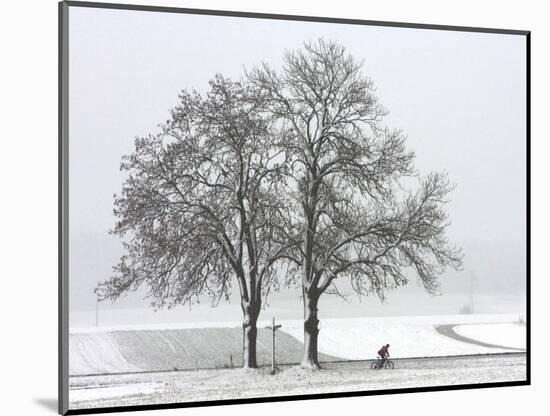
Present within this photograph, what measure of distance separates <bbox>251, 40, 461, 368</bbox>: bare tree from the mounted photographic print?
16mm

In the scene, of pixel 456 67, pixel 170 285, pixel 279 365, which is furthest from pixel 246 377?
pixel 456 67

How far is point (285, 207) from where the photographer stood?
10.3 metres

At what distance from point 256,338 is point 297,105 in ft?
6.72

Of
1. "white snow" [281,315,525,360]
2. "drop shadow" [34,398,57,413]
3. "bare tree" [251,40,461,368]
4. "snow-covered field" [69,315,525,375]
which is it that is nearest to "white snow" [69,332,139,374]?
"snow-covered field" [69,315,525,375]

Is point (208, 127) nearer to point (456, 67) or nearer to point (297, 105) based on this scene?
point (297, 105)

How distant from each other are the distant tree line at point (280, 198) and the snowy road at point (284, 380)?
0.66 feet

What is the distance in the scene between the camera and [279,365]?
10336mm

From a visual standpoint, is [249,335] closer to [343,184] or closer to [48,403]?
[343,184]

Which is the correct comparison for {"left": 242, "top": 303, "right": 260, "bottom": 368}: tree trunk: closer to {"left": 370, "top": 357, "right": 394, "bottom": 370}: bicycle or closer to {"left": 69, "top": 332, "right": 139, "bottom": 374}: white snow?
{"left": 69, "top": 332, "right": 139, "bottom": 374}: white snow

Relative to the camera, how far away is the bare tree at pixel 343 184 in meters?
10.4

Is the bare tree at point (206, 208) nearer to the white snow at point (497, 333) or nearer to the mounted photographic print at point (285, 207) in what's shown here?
the mounted photographic print at point (285, 207)

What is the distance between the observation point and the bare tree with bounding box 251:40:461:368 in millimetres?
10398

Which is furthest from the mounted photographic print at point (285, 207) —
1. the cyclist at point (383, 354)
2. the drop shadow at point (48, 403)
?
the drop shadow at point (48, 403)

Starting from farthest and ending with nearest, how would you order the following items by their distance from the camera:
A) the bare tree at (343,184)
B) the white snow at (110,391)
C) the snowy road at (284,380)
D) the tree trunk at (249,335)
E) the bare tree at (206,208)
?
1. the bare tree at (343,184)
2. the tree trunk at (249,335)
3. the bare tree at (206,208)
4. the snowy road at (284,380)
5. the white snow at (110,391)
